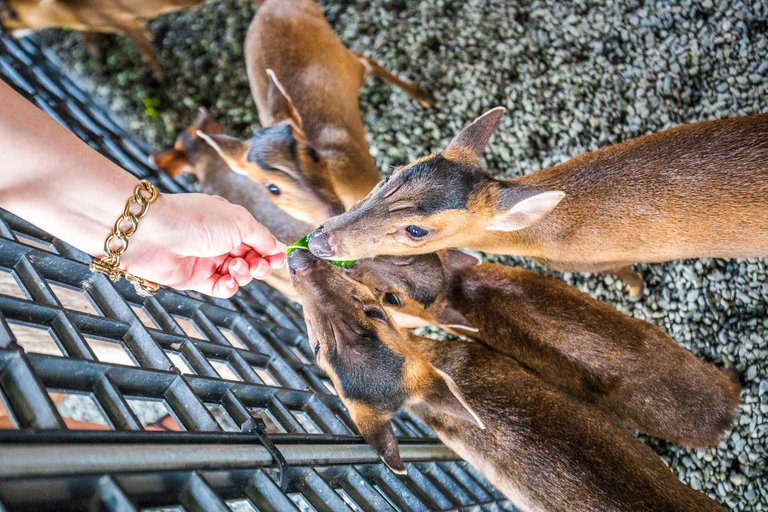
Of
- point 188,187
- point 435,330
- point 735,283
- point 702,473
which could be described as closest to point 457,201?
point 435,330

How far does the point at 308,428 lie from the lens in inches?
132

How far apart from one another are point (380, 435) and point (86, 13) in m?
5.62

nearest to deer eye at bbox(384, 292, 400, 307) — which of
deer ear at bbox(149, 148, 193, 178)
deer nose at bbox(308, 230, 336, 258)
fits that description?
deer nose at bbox(308, 230, 336, 258)

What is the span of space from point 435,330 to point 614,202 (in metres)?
2.11

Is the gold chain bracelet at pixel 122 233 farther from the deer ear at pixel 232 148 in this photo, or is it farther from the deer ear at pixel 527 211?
the deer ear at pixel 527 211

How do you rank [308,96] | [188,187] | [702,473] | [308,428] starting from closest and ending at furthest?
[308,428] → [702,473] → [308,96] → [188,187]

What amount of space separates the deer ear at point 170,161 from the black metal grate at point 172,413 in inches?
69.5

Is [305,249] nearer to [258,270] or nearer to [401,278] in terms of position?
[258,270]

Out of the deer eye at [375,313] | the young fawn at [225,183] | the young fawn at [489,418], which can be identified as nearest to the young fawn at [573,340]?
the young fawn at [489,418]

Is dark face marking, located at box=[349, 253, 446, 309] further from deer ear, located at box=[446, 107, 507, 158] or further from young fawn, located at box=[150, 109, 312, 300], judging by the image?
young fawn, located at box=[150, 109, 312, 300]

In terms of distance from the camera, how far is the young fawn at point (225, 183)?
15.7 ft

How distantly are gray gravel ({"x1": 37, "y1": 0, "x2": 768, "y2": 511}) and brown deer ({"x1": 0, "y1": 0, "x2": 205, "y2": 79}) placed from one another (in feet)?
2.17

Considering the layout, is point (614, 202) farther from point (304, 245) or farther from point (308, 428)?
point (308, 428)

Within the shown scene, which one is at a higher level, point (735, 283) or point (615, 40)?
point (615, 40)
